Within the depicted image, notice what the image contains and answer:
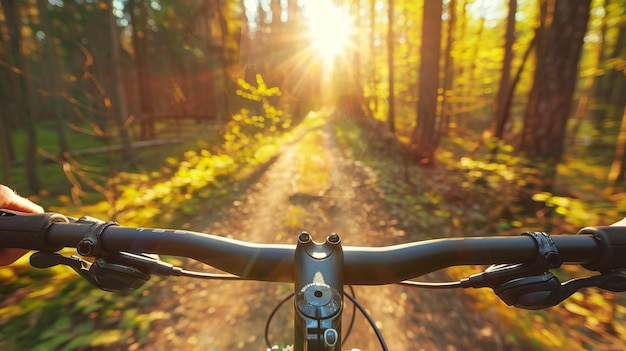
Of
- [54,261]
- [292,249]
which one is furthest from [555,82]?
[54,261]

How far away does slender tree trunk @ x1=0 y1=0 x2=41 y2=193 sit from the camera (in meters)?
8.27

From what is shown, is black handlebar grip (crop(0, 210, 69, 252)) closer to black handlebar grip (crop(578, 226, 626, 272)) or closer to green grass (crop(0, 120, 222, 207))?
black handlebar grip (crop(578, 226, 626, 272))

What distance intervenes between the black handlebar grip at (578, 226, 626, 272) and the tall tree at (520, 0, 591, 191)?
6.61 m

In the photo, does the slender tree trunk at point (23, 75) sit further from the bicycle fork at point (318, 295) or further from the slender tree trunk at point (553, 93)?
the slender tree trunk at point (553, 93)

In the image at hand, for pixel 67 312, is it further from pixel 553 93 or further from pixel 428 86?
pixel 428 86

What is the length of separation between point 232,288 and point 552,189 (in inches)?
264

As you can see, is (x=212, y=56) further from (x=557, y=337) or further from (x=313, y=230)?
(x=557, y=337)

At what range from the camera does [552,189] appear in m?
6.59

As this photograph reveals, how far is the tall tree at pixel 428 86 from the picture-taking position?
966 centimetres

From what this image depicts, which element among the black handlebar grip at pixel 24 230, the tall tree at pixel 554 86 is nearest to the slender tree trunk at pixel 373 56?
the tall tree at pixel 554 86

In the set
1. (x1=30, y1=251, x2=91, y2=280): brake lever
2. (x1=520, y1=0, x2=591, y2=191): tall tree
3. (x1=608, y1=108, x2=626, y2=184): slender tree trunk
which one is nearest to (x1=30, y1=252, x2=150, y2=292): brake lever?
(x1=30, y1=251, x2=91, y2=280): brake lever

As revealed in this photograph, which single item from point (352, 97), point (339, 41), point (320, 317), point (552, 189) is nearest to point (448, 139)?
point (352, 97)

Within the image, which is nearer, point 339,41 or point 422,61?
point 422,61

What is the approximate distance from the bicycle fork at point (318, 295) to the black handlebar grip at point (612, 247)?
98 centimetres
